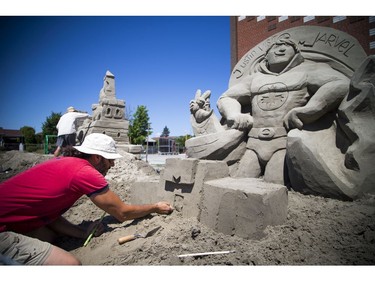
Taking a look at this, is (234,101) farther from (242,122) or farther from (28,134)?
(28,134)

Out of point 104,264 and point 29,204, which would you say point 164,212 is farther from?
point 29,204

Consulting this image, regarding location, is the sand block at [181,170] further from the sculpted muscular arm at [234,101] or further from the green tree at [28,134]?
the green tree at [28,134]

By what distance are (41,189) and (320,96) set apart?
2.69m

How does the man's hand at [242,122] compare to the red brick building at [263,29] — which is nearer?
the man's hand at [242,122]

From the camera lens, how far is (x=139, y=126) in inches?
912

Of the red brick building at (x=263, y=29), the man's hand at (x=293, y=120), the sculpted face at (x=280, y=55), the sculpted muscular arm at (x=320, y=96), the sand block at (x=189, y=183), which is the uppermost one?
the red brick building at (x=263, y=29)

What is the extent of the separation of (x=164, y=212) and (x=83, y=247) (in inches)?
28.3

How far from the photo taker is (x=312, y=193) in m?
2.26

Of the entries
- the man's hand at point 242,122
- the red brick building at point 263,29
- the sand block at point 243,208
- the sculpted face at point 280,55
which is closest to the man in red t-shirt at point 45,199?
the sand block at point 243,208

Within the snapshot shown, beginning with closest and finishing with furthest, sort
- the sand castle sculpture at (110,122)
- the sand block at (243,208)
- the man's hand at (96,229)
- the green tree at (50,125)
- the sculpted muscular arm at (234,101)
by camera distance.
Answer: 1. the sand block at (243,208)
2. the man's hand at (96,229)
3. the sculpted muscular arm at (234,101)
4. the sand castle sculpture at (110,122)
5. the green tree at (50,125)

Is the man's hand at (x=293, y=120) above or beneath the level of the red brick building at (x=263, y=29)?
beneath

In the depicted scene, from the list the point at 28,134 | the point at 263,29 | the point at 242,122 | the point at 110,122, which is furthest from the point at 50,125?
the point at 242,122

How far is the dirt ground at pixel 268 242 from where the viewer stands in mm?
1480

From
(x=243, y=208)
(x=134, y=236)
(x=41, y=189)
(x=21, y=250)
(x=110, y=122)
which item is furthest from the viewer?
(x=110, y=122)
